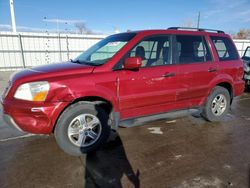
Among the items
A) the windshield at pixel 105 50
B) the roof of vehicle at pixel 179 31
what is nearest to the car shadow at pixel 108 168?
the windshield at pixel 105 50

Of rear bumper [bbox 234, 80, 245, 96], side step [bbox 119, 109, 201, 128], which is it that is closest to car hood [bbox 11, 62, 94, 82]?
side step [bbox 119, 109, 201, 128]

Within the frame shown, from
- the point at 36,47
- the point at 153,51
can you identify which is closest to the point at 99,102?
the point at 153,51

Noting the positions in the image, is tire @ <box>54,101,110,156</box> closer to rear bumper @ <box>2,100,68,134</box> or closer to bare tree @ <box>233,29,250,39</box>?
rear bumper @ <box>2,100,68,134</box>

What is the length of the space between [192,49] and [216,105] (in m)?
1.54

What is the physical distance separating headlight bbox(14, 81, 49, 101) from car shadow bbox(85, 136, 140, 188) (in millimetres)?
1211

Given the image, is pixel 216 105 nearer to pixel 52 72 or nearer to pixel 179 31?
pixel 179 31

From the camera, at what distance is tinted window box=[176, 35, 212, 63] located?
13.8 feet

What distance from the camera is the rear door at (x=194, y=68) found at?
4191 millimetres

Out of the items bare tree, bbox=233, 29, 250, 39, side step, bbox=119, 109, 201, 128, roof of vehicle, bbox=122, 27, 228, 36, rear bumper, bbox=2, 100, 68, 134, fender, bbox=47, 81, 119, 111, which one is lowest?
side step, bbox=119, 109, 201, 128

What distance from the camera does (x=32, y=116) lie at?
3033 millimetres

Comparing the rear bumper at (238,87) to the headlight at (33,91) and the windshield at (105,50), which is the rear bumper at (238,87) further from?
the headlight at (33,91)

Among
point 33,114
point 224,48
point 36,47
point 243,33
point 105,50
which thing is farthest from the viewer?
point 243,33

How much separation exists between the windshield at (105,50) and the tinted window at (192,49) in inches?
41.0

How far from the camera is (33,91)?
3.04 m
